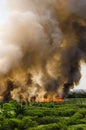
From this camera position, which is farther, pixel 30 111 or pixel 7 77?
pixel 7 77

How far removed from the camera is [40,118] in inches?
1319

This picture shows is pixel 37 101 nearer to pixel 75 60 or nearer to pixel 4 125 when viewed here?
pixel 75 60

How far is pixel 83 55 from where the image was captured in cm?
4891

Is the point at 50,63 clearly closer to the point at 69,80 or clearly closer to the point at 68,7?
the point at 69,80

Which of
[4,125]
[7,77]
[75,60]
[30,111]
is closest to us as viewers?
[4,125]

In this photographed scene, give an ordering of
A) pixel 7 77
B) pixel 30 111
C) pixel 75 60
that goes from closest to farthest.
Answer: pixel 30 111 → pixel 7 77 → pixel 75 60

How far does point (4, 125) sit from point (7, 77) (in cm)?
1779

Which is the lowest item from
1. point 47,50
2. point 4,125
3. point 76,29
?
point 4,125

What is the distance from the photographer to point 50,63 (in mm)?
47125

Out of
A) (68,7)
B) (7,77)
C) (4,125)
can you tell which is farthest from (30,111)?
(68,7)

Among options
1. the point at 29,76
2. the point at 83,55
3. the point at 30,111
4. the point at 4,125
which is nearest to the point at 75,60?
the point at 83,55

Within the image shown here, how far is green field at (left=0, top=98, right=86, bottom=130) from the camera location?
1080 inches

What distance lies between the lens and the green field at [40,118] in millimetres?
27438

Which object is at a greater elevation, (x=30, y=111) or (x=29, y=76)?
(x=29, y=76)
